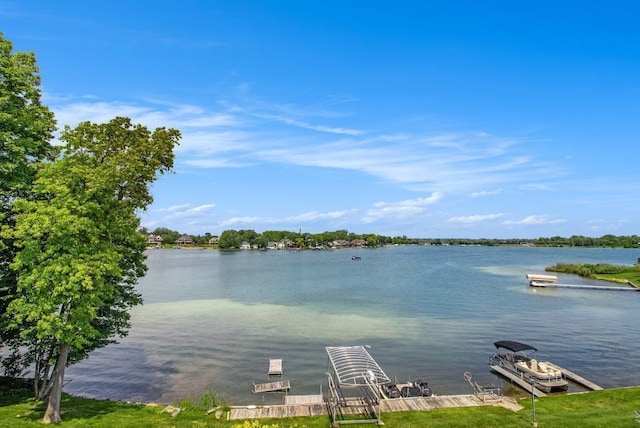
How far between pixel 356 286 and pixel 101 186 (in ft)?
232

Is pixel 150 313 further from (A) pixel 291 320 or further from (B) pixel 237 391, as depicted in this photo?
(B) pixel 237 391

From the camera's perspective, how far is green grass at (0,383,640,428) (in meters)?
18.7

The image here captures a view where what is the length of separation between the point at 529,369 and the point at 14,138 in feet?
119

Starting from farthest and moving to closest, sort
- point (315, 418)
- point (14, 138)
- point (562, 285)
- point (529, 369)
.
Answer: point (562, 285) < point (529, 369) < point (315, 418) < point (14, 138)

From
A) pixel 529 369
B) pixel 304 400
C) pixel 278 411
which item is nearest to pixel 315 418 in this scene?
pixel 278 411

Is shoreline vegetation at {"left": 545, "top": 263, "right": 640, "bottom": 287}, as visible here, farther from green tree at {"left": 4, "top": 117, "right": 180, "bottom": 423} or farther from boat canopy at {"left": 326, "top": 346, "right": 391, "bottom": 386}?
green tree at {"left": 4, "top": 117, "right": 180, "bottom": 423}

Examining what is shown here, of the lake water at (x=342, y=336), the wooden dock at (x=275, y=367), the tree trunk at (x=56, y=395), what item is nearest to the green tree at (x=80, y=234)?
the tree trunk at (x=56, y=395)

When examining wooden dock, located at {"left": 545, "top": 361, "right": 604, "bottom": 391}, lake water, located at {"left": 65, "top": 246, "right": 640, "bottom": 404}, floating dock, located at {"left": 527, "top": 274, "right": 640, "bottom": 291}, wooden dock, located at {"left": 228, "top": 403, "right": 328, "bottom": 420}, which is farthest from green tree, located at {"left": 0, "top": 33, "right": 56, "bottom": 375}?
floating dock, located at {"left": 527, "top": 274, "right": 640, "bottom": 291}

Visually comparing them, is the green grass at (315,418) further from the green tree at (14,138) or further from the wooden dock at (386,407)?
the green tree at (14,138)

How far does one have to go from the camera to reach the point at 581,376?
31.1 m

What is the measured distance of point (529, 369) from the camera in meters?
30.1

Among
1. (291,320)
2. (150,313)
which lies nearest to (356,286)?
(291,320)

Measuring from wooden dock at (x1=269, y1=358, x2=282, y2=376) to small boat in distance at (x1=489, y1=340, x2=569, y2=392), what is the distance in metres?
17.6

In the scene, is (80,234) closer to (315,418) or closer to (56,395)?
(56,395)
